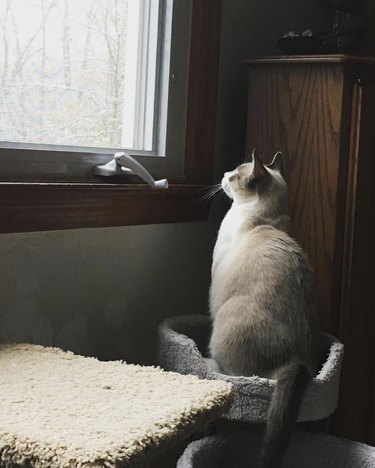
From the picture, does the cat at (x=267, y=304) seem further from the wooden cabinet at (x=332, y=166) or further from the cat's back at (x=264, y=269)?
the wooden cabinet at (x=332, y=166)

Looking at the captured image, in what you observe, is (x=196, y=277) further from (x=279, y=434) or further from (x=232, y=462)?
(x=279, y=434)

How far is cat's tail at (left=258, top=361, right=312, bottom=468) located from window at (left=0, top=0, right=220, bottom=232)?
55 centimetres

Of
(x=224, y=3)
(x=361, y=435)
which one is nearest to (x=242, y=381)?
(x=361, y=435)

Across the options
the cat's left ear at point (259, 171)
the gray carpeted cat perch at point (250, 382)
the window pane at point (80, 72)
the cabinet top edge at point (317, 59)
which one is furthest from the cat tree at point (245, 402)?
the cabinet top edge at point (317, 59)

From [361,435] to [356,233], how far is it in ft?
1.88

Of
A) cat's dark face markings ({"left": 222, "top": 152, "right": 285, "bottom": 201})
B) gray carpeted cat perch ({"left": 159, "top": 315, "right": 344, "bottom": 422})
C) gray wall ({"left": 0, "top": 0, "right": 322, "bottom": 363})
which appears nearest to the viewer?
gray carpeted cat perch ({"left": 159, "top": 315, "right": 344, "bottom": 422})

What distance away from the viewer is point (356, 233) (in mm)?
1893

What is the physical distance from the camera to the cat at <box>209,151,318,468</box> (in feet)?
4.76

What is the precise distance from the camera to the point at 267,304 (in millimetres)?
Answer: 1519

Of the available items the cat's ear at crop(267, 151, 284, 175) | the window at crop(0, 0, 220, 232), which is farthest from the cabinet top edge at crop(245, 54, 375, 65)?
the cat's ear at crop(267, 151, 284, 175)

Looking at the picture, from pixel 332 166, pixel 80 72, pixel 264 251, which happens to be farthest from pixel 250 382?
pixel 80 72

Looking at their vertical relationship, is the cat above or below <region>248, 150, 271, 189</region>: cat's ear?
below

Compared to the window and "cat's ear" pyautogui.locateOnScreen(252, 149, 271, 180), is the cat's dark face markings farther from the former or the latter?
the window

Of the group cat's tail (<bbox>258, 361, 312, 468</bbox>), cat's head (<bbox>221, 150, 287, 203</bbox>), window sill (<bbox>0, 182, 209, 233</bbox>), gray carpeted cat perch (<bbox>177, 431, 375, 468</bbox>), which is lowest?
gray carpeted cat perch (<bbox>177, 431, 375, 468</bbox>)
